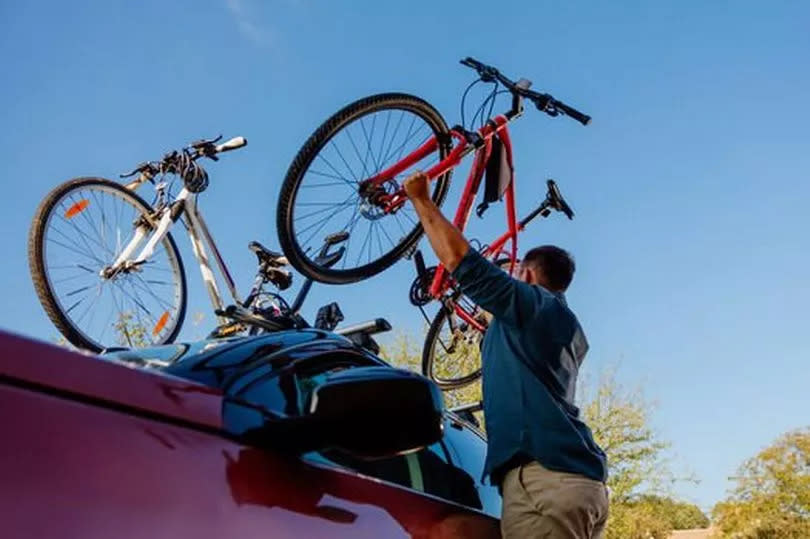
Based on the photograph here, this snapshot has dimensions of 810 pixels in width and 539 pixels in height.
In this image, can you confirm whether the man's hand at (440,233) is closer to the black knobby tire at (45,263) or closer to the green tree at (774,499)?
the black knobby tire at (45,263)

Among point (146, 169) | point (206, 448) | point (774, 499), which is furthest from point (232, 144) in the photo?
point (774, 499)

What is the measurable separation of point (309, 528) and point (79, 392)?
0.44 metres

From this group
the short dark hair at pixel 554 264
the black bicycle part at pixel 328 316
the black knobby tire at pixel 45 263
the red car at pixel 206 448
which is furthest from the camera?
the black bicycle part at pixel 328 316

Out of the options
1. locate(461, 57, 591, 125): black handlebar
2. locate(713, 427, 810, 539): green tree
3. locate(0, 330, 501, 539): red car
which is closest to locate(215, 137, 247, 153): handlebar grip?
locate(461, 57, 591, 125): black handlebar

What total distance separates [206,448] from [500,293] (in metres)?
1.50

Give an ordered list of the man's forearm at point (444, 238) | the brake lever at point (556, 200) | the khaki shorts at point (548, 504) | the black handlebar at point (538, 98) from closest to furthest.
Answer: the khaki shorts at point (548, 504) → the man's forearm at point (444, 238) → the black handlebar at point (538, 98) → the brake lever at point (556, 200)

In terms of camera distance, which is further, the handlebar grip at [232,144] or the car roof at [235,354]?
the handlebar grip at [232,144]

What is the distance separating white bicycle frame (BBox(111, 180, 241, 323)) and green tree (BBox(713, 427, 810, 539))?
3390cm

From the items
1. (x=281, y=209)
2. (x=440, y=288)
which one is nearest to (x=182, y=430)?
(x=281, y=209)

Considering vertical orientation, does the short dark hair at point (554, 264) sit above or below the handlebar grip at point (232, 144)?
below

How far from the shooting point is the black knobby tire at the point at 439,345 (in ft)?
19.4

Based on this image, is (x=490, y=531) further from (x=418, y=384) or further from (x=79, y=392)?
(x=79, y=392)

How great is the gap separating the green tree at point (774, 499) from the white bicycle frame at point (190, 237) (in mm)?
33898

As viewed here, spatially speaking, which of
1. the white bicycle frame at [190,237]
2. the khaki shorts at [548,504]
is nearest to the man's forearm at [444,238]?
the khaki shorts at [548,504]
